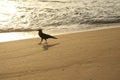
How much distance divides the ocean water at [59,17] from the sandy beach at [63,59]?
8.87ft

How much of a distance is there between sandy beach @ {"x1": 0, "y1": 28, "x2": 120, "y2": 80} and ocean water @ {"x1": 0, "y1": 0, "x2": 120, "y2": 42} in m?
2.71

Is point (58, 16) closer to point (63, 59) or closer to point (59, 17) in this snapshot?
point (59, 17)

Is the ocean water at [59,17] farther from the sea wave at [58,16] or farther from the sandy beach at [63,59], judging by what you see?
the sandy beach at [63,59]

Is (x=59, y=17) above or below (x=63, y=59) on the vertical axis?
below

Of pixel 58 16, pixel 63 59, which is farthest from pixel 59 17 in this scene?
pixel 63 59

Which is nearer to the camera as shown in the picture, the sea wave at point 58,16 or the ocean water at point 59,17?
the ocean water at point 59,17

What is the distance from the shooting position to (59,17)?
524 inches

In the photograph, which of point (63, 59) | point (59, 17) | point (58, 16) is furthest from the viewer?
point (58, 16)

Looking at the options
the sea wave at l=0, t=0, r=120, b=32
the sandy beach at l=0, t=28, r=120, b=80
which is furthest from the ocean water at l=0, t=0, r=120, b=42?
the sandy beach at l=0, t=28, r=120, b=80

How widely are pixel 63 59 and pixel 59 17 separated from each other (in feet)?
24.6

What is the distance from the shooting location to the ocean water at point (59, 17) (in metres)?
11.3

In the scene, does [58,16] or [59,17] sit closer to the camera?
[59,17]

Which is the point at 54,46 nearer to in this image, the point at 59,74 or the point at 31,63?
the point at 31,63

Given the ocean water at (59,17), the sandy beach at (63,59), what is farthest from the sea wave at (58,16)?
the sandy beach at (63,59)
